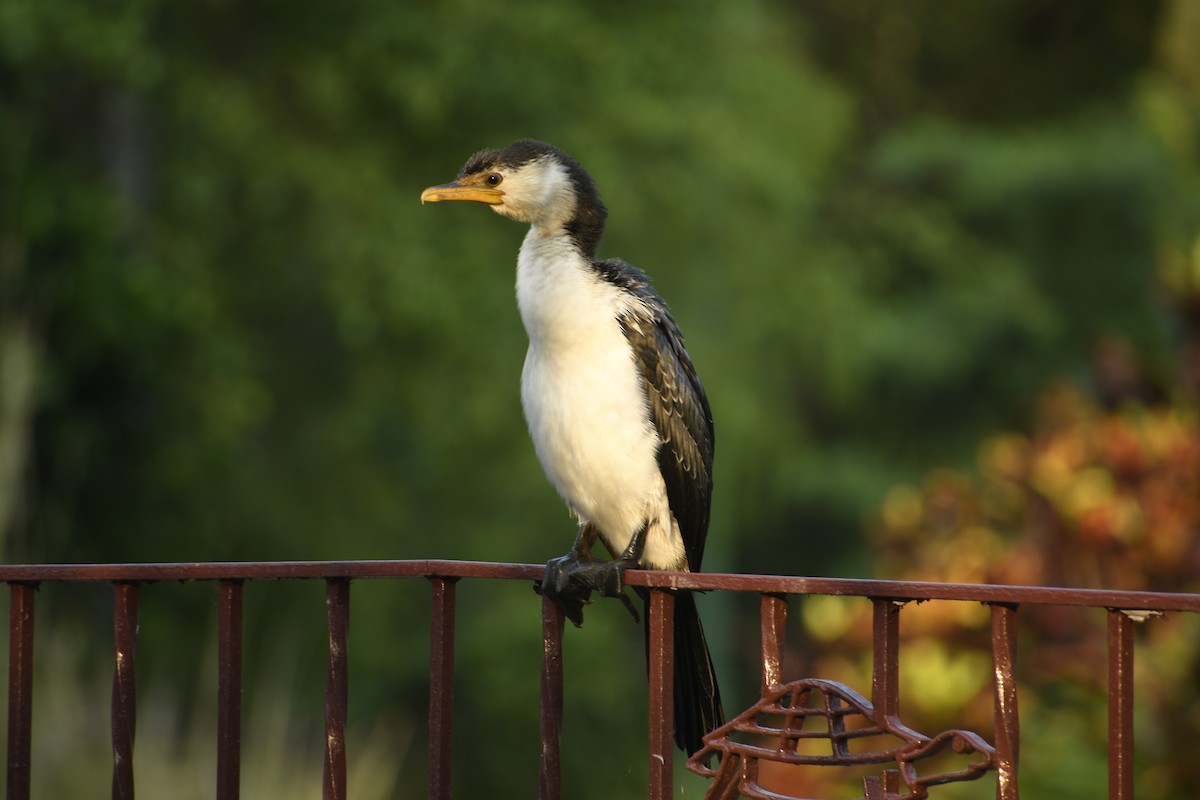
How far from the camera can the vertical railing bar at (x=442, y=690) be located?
6.65 feet

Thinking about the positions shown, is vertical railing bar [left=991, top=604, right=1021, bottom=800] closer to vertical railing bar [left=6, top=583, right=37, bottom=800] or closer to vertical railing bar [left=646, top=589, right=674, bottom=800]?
vertical railing bar [left=646, top=589, right=674, bottom=800]

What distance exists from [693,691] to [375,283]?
6142 mm

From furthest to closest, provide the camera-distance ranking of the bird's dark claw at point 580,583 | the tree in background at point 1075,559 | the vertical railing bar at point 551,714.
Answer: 1. the tree in background at point 1075,559
2. the bird's dark claw at point 580,583
3. the vertical railing bar at point 551,714

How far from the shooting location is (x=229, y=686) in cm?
208

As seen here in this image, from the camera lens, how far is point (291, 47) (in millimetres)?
8523

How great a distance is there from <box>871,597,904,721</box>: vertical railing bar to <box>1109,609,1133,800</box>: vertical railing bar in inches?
9.0

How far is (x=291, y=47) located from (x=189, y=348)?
179cm

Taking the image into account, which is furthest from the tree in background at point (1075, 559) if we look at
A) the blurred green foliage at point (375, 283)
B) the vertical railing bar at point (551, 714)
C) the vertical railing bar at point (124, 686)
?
the vertical railing bar at point (124, 686)

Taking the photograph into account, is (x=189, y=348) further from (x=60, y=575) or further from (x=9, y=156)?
(x=60, y=575)

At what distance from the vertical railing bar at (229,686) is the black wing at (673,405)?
1.08 meters

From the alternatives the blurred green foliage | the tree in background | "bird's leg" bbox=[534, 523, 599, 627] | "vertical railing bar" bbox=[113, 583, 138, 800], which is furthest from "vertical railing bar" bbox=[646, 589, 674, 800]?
the blurred green foliage

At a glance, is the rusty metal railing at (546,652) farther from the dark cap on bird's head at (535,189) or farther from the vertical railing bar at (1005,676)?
the dark cap on bird's head at (535,189)

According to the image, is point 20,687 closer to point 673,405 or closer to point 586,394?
point 586,394

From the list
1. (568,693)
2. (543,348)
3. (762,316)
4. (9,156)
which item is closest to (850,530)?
(762,316)
